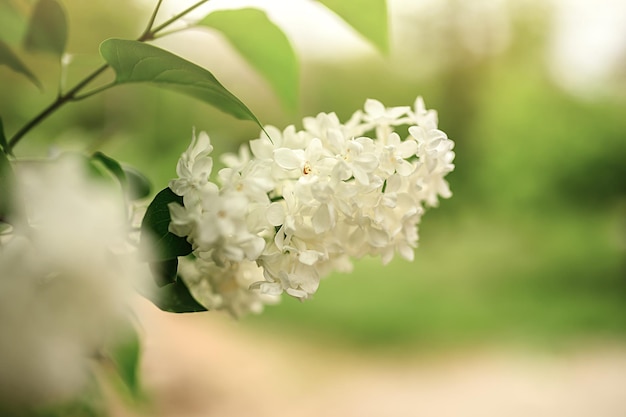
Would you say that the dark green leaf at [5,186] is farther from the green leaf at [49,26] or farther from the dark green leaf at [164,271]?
the green leaf at [49,26]

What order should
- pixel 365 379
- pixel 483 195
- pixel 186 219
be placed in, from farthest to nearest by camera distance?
pixel 483 195
pixel 365 379
pixel 186 219

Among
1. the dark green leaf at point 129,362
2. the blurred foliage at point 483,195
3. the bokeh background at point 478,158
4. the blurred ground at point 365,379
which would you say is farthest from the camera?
the blurred foliage at point 483,195

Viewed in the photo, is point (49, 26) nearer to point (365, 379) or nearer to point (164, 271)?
point (164, 271)

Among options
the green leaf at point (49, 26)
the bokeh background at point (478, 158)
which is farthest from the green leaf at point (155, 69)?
the bokeh background at point (478, 158)

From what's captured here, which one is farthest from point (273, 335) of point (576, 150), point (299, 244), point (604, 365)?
point (299, 244)

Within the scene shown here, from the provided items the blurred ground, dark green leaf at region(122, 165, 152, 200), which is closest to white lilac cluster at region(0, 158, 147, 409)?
dark green leaf at region(122, 165, 152, 200)

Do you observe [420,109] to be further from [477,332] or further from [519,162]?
[519,162]

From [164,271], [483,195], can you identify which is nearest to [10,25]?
[164,271]
